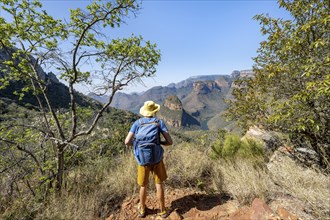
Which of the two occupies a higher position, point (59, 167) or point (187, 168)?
point (59, 167)

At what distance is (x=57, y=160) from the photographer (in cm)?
438

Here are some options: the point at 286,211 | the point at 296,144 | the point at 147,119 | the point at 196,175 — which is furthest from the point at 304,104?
the point at 147,119

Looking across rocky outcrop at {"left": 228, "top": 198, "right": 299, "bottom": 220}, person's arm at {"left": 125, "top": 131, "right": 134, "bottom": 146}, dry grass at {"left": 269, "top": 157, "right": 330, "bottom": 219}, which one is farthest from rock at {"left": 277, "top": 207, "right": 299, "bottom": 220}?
person's arm at {"left": 125, "top": 131, "right": 134, "bottom": 146}

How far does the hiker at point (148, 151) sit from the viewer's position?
3.49m

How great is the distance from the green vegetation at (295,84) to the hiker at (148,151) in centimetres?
222

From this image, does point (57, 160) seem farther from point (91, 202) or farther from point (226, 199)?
point (226, 199)

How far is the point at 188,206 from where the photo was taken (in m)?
3.82

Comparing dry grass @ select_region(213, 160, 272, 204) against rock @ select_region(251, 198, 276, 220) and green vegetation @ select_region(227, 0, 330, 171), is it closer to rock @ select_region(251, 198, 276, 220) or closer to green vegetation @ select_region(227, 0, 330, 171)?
rock @ select_region(251, 198, 276, 220)

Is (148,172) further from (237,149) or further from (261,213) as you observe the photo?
(237,149)

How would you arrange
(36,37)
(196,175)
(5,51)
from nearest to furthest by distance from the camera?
(36,37) < (5,51) < (196,175)

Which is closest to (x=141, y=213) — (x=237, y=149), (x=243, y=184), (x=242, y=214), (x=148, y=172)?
(x=148, y=172)

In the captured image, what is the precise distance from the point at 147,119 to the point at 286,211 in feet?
7.93

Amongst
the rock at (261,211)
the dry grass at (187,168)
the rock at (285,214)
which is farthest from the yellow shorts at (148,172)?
the rock at (285,214)

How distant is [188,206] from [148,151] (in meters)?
1.31
